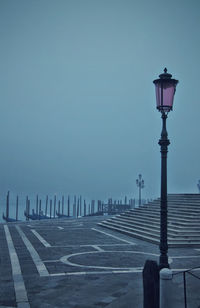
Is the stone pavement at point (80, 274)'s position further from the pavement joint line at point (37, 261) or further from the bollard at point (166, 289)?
the bollard at point (166, 289)

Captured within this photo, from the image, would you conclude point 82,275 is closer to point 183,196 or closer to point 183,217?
point 183,217

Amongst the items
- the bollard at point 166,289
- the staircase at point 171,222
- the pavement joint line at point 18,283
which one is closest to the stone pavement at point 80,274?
the pavement joint line at point 18,283

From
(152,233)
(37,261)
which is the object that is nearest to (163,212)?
(37,261)

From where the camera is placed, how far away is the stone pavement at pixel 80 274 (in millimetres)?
8188

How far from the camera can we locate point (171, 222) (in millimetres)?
21359

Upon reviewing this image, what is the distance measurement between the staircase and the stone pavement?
1.21 meters

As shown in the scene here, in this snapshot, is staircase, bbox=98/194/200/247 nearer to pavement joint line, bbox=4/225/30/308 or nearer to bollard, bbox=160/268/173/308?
pavement joint line, bbox=4/225/30/308

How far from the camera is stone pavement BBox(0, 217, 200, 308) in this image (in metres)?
8.19

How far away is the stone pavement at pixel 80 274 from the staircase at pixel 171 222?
47.6 inches

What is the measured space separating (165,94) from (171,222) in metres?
14.7

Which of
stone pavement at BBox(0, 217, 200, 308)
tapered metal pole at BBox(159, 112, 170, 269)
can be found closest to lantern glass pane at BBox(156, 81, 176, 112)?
tapered metal pole at BBox(159, 112, 170, 269)

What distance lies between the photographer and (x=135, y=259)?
13.9 meters

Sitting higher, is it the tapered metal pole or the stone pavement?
the tapered metal pole

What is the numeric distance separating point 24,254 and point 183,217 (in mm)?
11001
